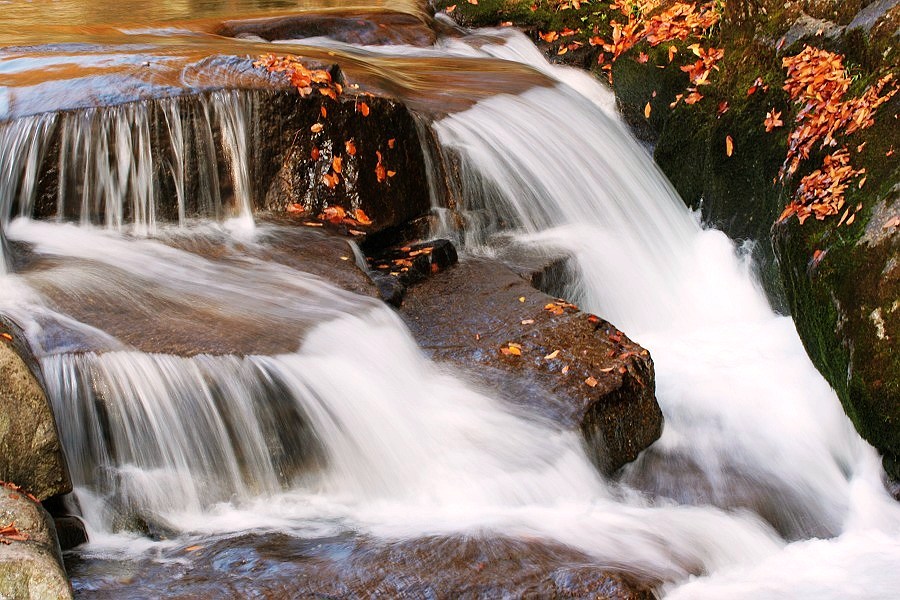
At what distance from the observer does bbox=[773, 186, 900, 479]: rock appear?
5137 mm

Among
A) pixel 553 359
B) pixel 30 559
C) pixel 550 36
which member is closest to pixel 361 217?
pixel 553 359

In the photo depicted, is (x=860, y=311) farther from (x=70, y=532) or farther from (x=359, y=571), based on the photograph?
(x=70, y=532)

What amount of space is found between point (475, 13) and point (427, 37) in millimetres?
1353

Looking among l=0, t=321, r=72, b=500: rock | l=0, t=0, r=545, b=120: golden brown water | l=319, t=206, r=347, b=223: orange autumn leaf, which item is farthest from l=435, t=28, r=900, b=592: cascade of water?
l=0, t=321, r=72, b=500: rock

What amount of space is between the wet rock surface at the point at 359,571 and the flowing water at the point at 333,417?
0.15 metres

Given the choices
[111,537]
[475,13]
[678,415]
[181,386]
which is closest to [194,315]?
[181,386]

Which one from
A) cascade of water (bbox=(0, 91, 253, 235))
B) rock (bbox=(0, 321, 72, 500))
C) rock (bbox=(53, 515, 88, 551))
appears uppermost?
cascade of water (bbox=(0, 91, 253, 235))

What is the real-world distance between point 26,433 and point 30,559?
810mm

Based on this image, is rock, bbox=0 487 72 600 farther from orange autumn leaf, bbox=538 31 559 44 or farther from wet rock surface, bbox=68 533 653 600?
orange autumn leaf, bbox=538 31 559 44

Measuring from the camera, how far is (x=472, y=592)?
3777 mm

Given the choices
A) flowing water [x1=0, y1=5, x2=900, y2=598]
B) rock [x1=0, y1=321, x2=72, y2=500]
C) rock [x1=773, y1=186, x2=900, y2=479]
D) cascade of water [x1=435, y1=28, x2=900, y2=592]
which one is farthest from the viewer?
cascade of water [x1=435, y1=28, x2=900, y2=592]

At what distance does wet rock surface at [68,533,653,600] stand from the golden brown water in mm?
3796

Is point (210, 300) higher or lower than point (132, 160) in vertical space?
lower

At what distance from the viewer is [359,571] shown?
3883mm
